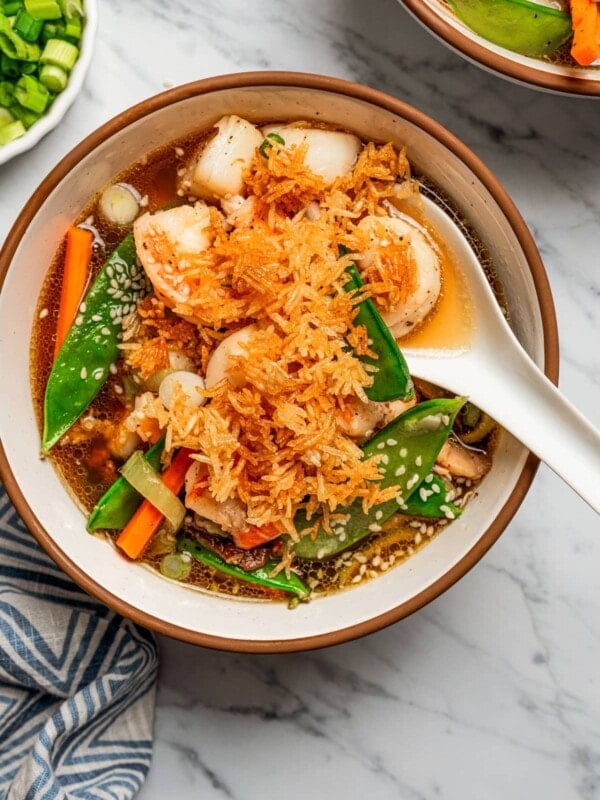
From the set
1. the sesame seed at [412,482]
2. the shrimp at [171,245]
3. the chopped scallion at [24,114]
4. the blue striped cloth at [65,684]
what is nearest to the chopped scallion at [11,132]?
the chopped scallion at [24,114]

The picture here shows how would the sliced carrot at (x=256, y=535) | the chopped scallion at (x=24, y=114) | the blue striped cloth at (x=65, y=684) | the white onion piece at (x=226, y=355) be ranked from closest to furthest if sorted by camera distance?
the white onion piece at (x=226, y=355)
the sliced carrot at (x=256, y=535)
the chopped scallion at (x=24, y=114)
the blue striped cloth at (x=65, y=684)

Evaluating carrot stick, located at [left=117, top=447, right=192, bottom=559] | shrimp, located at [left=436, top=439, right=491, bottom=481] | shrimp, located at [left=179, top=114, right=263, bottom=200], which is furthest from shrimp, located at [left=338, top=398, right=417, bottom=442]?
shrimp, located at [left=179, top=114, right=263, bottom=200]

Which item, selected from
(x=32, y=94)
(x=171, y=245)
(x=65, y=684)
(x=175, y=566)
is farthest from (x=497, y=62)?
(x=65, y=684)

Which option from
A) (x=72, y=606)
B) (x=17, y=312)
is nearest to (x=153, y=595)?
(x=72, y=606)

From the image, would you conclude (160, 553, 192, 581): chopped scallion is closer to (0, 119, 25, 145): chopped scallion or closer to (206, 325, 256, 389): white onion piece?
(206, 325, 256, 389): white onion piece

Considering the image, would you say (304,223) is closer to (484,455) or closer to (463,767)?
(484,455)

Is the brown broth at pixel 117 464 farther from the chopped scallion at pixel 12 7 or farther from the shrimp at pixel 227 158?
the chopped scallion at pixel 12 7

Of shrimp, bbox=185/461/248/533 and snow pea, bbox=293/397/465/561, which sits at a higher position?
snow pea, bbox=293/397/465/561
